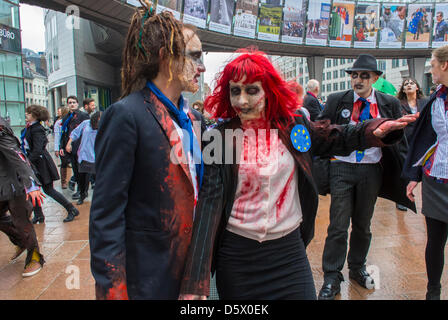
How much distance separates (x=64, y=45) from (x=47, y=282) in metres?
20.5

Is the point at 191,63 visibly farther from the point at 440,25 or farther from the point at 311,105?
the point at 440,25

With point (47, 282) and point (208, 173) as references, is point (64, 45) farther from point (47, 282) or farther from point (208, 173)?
point (208, 173)

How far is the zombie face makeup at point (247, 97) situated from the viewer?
169 cm

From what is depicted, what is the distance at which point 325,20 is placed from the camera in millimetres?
23266

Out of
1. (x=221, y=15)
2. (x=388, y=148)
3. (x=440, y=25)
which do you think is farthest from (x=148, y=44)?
(x=440, y=25)

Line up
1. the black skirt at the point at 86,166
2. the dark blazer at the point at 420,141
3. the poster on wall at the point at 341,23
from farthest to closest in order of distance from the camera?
the poster on wall at the point at 341,23, the black skirt at the point at 86,166, the dark blazer at the point at 420,141

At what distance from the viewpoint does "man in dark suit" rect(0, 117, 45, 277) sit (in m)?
3.38

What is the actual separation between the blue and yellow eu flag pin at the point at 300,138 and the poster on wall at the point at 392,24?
2764cm

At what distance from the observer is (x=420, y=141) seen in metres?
2.72

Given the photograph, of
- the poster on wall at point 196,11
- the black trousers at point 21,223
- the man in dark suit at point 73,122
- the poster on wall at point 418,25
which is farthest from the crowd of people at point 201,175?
the poster on wall at point 418,25

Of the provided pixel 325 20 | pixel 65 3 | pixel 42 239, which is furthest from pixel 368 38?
pixel 42 239

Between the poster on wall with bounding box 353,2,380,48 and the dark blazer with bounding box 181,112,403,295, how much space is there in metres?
25.9

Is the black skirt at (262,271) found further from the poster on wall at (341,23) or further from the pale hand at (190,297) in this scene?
the poster on wall at (341,23)

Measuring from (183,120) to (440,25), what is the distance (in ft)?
104
